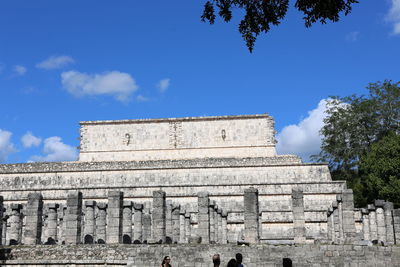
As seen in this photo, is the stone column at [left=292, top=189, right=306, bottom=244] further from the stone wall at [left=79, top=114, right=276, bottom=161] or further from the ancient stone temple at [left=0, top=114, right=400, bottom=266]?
the stone wall at [left=79, top=114, right=276, bottom=161]

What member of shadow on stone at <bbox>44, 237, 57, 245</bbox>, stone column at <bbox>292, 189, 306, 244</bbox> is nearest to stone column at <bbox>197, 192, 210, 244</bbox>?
stone column at <bbox>292, 189, 306, 244</bbox>

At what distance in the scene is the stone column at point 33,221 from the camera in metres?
18.0

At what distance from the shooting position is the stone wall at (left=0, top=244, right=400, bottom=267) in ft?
50.1

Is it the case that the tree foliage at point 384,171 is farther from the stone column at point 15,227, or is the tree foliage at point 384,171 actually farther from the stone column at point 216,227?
the stone column at point 15,227

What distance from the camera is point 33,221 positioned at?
18.2 meters

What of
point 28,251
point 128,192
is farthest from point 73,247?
point 128,192

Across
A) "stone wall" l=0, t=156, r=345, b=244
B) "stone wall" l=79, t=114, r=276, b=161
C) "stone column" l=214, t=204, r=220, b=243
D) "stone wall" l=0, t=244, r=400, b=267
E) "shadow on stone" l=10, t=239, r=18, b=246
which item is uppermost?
"stone wall" l=79, t=114, r=276, b=161

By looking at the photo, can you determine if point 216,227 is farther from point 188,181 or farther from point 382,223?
point 188,181

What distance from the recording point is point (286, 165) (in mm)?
33312

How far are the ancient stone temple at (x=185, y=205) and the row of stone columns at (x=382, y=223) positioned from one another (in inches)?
2.3

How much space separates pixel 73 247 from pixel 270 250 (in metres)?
6.19

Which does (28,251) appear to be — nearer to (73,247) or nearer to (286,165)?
(73,247)

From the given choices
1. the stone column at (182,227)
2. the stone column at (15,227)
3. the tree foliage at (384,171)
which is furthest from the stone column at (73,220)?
the tree foliage at (384,171)

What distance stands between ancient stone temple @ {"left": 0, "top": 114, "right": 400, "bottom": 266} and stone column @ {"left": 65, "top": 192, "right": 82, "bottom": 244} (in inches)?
1.4
